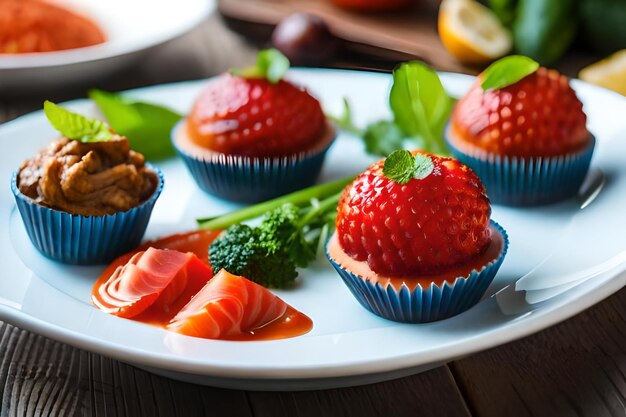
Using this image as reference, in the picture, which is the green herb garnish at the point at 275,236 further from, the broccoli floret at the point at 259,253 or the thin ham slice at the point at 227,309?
the thin ham slice at the point at 227,309

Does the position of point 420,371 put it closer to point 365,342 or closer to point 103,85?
point 365,342

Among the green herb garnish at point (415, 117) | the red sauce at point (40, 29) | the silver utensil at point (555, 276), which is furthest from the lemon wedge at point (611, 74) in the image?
the red sauce at point (40, 29)

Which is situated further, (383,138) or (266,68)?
(383,138)

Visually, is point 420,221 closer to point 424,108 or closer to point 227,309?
point 227,309

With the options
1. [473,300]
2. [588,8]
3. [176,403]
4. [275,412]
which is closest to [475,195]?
[473,300]

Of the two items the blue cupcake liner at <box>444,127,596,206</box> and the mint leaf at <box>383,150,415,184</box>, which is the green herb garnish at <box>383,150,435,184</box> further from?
the blue cupcake liner at <box>444,127,596,206</box>

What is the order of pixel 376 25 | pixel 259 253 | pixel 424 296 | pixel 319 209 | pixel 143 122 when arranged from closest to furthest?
pixel 424 296, pixel 259 253, pixel 319 209, pixel 143 122, pixel 376 25

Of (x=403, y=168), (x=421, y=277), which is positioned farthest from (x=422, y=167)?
(x=421, y=277)

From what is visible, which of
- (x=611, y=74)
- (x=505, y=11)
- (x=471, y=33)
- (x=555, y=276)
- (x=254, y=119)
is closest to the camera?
(x=555, y=276)
